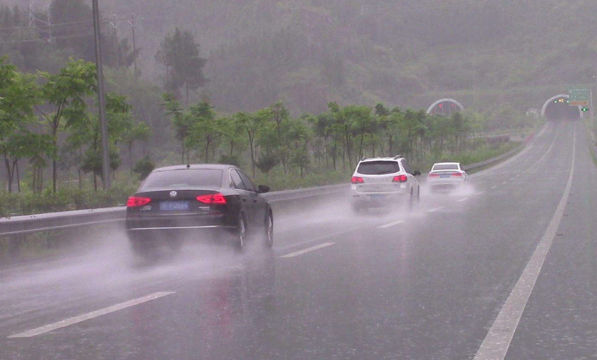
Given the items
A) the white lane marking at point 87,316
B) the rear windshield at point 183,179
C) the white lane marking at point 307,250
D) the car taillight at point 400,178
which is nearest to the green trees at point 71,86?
the car taillight at point 400,178

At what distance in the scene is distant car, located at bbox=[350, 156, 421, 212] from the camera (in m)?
23.8

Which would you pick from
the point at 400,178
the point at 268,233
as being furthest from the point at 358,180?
the point at 268,233

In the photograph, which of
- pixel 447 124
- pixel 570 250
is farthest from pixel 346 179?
pixel 447 124

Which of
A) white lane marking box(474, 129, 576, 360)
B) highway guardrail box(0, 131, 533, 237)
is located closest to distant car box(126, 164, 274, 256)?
highway guardrail box(0, 131, 533, 237)

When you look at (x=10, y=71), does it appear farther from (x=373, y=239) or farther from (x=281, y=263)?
(x=281, y=263)

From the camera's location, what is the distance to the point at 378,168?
24.4 m

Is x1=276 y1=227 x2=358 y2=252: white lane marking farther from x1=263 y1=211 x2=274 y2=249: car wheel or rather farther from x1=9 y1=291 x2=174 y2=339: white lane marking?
x1=9 y1=291 x2=174 y2=339: white lane marking

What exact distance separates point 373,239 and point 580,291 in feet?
22.9

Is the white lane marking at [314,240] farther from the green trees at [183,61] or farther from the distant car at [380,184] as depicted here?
the green trees at [183,61]

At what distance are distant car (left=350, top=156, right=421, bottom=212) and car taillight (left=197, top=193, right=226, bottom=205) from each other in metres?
11.7

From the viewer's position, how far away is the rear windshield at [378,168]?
951 inches

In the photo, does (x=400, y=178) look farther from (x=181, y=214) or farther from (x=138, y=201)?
(x=138, y=201)

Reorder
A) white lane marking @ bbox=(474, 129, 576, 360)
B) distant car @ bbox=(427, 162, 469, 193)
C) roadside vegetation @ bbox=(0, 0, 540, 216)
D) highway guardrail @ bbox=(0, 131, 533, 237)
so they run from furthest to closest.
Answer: distant car @ bbox=(427, 162, 469, 193) → roadside vegetation @ bbox=(0, 0, 540, 216) → highway guardrail @ bbox=(0, 131, 533, 237) → white lane marking @ bbox=(474, 129, 576, 360)

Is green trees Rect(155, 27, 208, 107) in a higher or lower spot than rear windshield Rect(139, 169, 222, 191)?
higher
